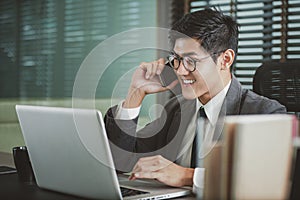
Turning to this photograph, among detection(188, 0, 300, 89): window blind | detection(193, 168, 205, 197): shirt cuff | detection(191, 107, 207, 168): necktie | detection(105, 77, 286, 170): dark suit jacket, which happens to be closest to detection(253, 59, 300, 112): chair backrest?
detection(105, 77, 286, 170): dark suit jacket

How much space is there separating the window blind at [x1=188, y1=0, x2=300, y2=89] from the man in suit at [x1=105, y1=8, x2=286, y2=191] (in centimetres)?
147

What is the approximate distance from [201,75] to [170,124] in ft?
0.77

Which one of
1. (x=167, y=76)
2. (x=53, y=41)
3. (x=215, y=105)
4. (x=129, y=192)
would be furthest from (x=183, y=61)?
(x=53, y=41)

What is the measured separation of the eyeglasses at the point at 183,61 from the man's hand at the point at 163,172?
0.51 metres

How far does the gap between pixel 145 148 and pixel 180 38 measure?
417 millimetres

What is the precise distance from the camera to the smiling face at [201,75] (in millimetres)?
1966

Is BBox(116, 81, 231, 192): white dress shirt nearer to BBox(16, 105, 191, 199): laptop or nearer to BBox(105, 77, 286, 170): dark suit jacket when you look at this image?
BBox(105, 77, 286, 170): dark suit jacket

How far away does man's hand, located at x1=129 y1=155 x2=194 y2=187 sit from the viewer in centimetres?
144

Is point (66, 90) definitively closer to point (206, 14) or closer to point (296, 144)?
point (206, 14)

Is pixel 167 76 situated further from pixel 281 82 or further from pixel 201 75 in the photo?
pixel 281 82

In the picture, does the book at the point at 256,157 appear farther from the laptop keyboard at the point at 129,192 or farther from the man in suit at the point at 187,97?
the man in suit at the point at 187,97

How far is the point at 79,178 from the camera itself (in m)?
1.28

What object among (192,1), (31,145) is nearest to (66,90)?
(192,1)

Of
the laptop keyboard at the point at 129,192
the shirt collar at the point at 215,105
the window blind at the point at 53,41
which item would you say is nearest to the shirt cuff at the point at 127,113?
the shirt collar at the point at 215,105
